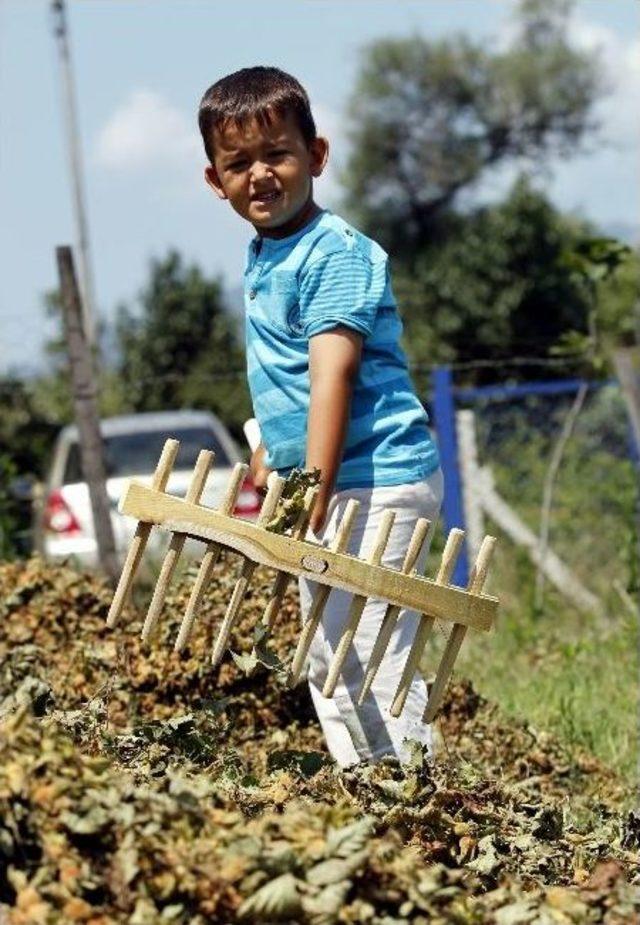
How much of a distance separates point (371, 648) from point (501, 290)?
165ft

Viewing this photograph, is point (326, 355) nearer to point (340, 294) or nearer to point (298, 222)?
point (340, 294)

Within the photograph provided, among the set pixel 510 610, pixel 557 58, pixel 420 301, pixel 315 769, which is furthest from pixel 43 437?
pixel 557 58

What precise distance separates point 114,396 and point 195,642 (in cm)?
2986

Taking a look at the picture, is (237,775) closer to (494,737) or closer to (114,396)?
(494,737)

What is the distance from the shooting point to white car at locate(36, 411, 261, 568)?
42.3 feet

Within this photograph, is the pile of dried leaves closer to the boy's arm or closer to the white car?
the boy's arm

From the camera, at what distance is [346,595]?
4.52 metres

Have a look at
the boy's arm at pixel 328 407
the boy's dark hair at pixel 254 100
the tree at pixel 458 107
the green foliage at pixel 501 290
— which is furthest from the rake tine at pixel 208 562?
the tree at pixel 458 107

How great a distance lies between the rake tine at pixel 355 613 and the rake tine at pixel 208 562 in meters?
0.31

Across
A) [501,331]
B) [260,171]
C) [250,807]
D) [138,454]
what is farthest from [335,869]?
[501,331]

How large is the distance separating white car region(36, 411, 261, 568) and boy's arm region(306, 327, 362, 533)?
686cm

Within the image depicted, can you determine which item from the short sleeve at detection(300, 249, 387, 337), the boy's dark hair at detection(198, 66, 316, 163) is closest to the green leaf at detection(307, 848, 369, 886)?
the short sleeve at detection(300, 249, 387, 337)

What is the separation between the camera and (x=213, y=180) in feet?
15.2

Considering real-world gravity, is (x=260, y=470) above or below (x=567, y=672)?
above
